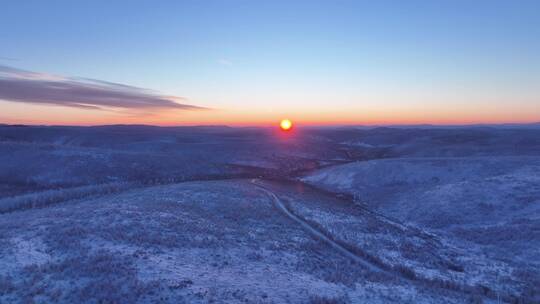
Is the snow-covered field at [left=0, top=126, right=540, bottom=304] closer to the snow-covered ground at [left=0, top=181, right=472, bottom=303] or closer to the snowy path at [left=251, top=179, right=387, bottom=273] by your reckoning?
the snow-covered ground at [left=0, top=181, right=472, bottom=303]

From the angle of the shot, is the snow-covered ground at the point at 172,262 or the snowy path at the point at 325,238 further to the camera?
the snowy path at the point at 325,238

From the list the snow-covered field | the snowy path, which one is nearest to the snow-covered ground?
the snow-covered field

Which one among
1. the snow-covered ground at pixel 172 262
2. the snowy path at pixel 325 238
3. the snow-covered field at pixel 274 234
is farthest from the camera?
the snowy path at pixel 325 238

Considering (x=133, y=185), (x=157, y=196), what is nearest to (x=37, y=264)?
(x=157, y=196)

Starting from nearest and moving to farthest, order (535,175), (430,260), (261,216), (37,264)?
(37,264) < (430,260) < (261,216) < (535,175)

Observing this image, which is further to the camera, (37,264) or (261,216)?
(261,216)

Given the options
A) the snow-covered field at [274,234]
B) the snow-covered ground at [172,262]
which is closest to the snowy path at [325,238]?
the snow-covered field at [274,234]

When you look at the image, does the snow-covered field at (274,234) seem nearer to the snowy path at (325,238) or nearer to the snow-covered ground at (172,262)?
the snow-covered ground at (172,262)

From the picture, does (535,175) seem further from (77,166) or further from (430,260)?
(77,166)
